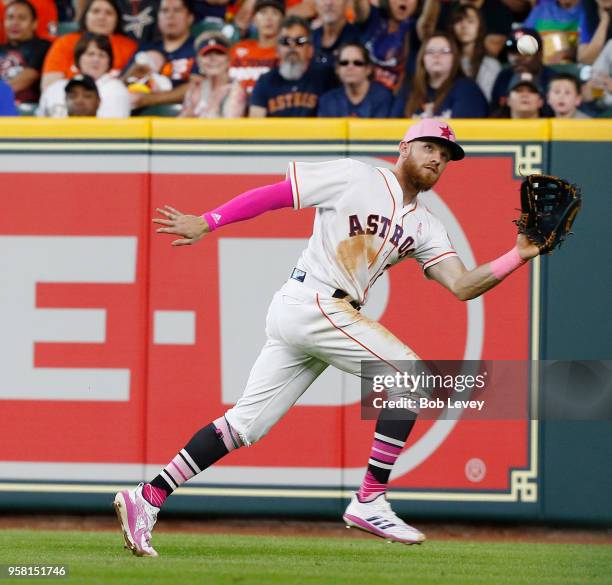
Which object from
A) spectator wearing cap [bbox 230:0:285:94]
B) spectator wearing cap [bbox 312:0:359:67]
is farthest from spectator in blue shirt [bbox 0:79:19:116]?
spectator wearing cap [bbox 312:0:359:67]

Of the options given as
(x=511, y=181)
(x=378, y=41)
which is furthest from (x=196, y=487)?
(x=378, y=41)

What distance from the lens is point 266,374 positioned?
18.8ft

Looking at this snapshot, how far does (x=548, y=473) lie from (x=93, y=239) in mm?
3169

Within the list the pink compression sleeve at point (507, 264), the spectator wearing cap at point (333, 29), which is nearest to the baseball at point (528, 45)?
the pink compression sleeve at point (507, 264)

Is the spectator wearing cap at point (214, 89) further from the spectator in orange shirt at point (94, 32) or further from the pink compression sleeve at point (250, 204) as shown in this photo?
the pink compression sleeve at point (250, 204)

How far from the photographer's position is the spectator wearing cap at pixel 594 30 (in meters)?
9.01

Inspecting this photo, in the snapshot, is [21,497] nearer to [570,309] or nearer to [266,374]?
[266,374]

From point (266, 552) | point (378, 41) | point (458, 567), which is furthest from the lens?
point (378, 41)

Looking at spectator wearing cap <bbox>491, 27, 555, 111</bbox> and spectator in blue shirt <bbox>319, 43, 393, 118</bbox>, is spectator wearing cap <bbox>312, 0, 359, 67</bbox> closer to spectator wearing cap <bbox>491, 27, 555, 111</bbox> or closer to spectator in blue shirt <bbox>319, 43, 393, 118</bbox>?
spectator in blue shirt <bbox>319, 43, 393, 118</bbox>

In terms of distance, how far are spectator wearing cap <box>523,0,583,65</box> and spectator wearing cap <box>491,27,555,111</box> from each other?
0.48 metres

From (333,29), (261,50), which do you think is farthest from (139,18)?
(333,29)

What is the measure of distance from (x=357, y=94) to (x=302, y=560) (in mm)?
3802

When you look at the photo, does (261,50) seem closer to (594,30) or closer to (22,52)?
(22,52)

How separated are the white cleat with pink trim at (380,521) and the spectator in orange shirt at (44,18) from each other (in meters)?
5.95
